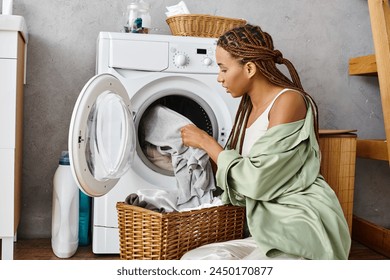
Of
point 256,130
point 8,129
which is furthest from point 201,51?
point 8,129

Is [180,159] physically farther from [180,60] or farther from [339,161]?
[339,161]

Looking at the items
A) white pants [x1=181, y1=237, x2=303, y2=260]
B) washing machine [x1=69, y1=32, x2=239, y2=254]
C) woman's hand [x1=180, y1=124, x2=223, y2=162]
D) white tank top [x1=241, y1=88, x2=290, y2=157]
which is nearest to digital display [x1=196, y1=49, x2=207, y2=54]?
washing machine [x1=69, y1=32, x2=239, y2=254]

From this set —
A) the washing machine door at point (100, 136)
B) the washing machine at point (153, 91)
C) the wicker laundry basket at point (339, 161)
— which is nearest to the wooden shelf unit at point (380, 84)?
the wicker laundry basket at point (339, 161)

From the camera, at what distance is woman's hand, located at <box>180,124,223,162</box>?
1720 mm

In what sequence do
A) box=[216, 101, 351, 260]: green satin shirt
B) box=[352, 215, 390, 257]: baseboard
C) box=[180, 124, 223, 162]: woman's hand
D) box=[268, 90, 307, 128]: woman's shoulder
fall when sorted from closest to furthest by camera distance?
1. box=[216, 101, 351, 260]: green satin shirt
2. box=[268, 90, 307, 128]: woman's shoulder
3. box=[180, 124, 223, 162]: woman's hand
4. box=[352, 215, 390, 257]: baseboard

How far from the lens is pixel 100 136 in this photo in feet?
5.54

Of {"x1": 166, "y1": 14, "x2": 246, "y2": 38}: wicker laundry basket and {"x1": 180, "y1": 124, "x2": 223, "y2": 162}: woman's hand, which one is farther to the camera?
{"x1": 166, "y1": 14, "x2": 246, "y2": 38}: wicker laundry basket

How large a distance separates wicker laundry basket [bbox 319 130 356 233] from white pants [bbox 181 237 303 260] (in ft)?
1.87

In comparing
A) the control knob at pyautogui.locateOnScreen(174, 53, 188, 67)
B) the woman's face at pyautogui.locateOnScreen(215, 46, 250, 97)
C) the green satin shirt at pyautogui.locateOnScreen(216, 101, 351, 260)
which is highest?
the control knob at pyautogui.locateOnScreen(174, 53, 188, 67)

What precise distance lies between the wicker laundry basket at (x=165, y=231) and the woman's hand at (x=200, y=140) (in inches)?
6.9

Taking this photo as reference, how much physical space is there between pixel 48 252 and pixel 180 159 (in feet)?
2.43

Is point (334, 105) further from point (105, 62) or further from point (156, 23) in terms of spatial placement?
point (105, 62)

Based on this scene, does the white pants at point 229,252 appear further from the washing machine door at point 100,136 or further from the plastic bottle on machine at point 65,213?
the plastic bottle on machine at point 65,213

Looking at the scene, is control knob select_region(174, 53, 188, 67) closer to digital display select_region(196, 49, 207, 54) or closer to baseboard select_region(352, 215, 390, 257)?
digital display select_region(196, 49, 207, 54)
